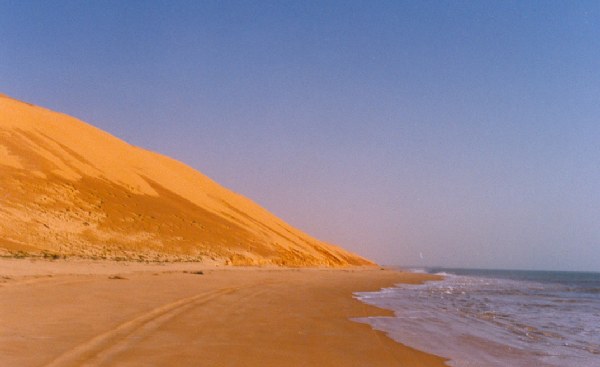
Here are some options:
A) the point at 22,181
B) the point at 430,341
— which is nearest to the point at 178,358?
the point at 430,341

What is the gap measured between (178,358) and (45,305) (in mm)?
4966

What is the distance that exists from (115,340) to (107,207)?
3459cm

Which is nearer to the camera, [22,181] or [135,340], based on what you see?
[135,340]

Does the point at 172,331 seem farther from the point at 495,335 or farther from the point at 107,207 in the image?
the point at 107,207

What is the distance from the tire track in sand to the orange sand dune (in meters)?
19.3

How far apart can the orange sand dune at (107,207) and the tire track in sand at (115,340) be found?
1935 centimetres

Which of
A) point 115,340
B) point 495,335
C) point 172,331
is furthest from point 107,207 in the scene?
→ point 115,340

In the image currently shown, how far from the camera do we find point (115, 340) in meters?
7.43

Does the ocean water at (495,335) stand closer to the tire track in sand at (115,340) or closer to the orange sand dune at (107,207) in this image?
the tire track in sand at (115,340)

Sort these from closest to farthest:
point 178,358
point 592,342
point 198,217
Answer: point 178,358 → point 592,342 → point 198,217

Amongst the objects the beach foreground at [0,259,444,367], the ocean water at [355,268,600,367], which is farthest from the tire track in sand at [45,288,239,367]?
the ocean water at [355,268,600,367]

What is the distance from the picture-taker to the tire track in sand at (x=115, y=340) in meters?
6.06

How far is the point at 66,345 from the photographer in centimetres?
685

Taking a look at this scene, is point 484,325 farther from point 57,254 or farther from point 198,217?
point 198,217
